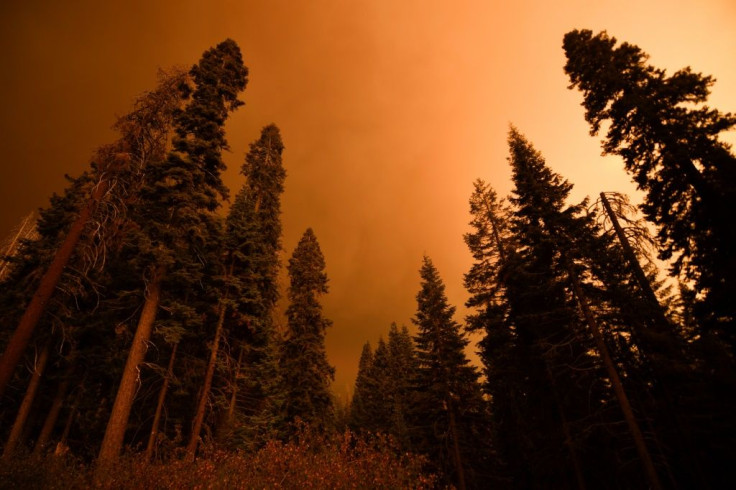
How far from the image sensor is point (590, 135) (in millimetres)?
14945

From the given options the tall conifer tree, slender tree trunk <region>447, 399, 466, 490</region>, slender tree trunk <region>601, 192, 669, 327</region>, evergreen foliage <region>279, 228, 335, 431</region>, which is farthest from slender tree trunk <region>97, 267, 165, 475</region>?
slender tree trunk <region>601, 192, 669, 327</region>

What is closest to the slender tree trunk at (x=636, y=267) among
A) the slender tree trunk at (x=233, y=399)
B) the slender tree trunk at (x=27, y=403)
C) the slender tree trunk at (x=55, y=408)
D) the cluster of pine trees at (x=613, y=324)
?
the cluster of pine trees at (x=613, y=324)

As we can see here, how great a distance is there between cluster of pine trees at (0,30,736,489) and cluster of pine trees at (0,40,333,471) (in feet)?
0.38

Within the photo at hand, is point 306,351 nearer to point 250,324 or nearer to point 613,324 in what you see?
point 250,324

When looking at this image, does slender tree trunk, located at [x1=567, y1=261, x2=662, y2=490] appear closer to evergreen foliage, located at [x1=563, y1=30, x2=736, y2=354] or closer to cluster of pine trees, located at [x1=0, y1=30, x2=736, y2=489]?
cluster of pine trees, located at [x1=0, y1=30, x2=736, y2=489]

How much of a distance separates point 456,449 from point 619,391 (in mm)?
11161

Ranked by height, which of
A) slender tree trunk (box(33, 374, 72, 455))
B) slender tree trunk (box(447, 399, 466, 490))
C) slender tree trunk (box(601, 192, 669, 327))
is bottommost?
slender tree trunk (box(447, 399, 466, 490))

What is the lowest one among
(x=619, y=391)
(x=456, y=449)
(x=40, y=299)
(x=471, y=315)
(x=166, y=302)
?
(x=456, y=449)

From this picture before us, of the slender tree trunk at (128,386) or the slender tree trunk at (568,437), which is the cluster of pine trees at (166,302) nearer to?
the slender tree trunk at (128,386)

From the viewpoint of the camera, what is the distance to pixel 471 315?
20109 millimetres

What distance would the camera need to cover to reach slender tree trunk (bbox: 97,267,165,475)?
9367 mm

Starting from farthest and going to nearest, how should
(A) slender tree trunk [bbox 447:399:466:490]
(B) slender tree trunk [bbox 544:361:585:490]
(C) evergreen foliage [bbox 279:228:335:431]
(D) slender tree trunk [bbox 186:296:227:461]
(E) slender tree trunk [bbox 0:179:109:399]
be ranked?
(C) evergreen foliage [bbox 279:228:335:431] → (A) slender tree trunk [bbox 447:399:466:490] → (D) slender tree trunk [bbox 186:296:227:461] → (B) slender tree trunk [bbox 544:361:585:490] → (E) slender tree trunk [bbox 0:179:109:399]

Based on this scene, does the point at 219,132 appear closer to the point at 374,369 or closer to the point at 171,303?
the point at 171,303

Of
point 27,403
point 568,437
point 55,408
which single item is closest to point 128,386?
point 27,403
